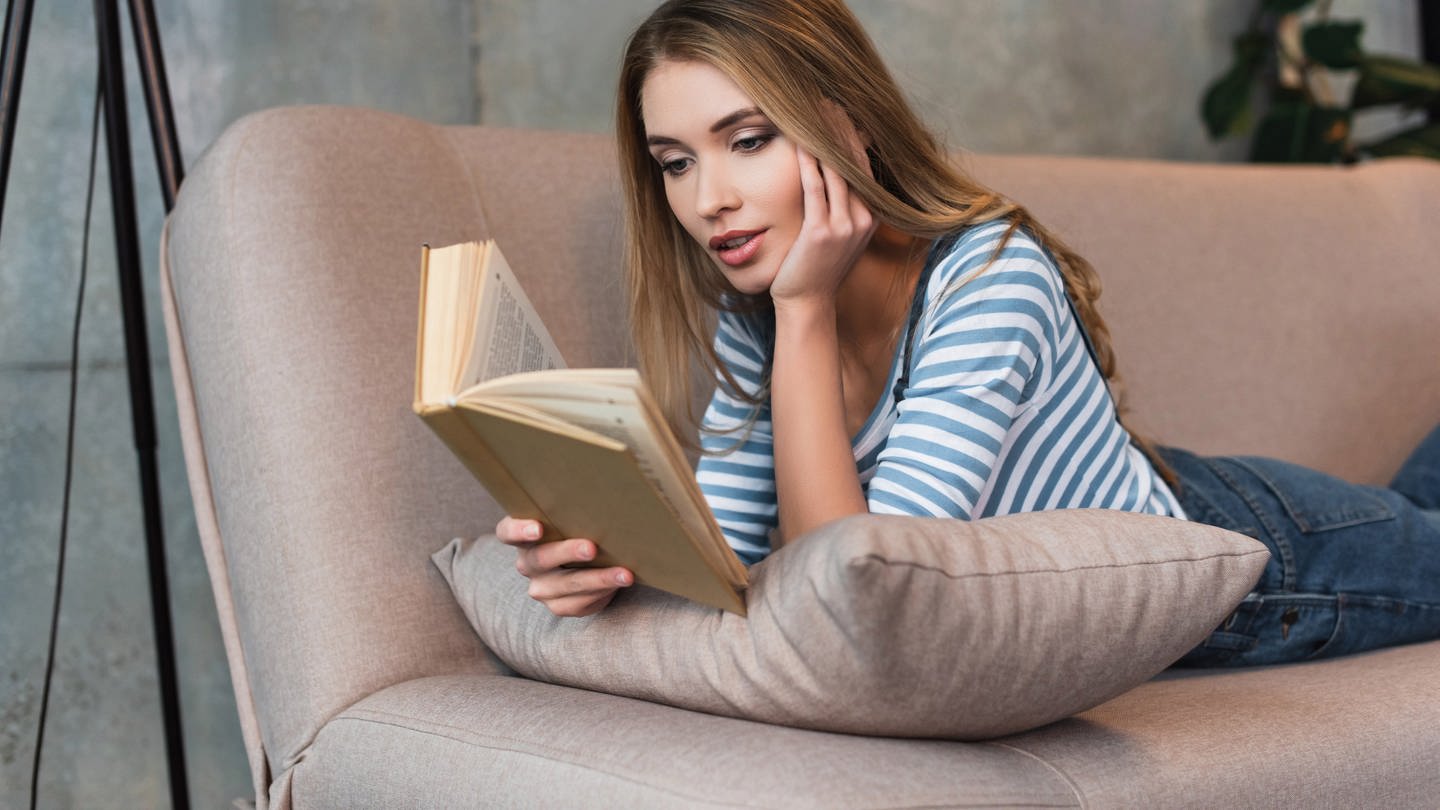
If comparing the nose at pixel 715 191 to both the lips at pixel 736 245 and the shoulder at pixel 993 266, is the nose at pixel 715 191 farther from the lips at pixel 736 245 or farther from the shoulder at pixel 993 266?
the shoulder at pixel 993 266

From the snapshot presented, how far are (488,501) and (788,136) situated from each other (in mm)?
462

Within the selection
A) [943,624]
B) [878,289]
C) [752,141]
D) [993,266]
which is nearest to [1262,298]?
[878,289]

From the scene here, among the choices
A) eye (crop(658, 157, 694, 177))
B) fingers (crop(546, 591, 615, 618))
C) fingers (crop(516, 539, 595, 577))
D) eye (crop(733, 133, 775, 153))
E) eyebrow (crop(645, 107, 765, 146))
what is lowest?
fingers (crop(546, 591, 615, 618))

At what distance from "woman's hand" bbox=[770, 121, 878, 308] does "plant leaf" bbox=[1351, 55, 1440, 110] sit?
187cm

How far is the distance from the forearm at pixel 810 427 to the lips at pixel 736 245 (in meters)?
0.07

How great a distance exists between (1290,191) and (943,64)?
715 millimetres

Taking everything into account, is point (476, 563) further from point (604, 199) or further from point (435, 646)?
point (604, 199)

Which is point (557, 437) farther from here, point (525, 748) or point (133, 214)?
point (133, 214)

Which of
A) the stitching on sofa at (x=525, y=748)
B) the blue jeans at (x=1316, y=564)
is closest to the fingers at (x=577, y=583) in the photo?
the stitching on sofa at (x=525, y=748)

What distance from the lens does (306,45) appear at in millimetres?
1716

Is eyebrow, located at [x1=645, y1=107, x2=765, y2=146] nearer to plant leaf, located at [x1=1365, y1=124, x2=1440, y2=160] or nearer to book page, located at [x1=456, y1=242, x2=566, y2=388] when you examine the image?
book page, located at [x1=456, y1=242, x2=566, y2=388]

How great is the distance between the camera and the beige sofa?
2.73 ft

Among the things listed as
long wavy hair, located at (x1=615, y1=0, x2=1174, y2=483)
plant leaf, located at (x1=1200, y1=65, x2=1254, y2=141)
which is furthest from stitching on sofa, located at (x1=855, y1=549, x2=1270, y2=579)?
plant leaf, located at (x1=1200, y1=65, x2=1254, y2=141)

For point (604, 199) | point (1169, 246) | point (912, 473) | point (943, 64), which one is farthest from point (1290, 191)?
point (912, 473)
